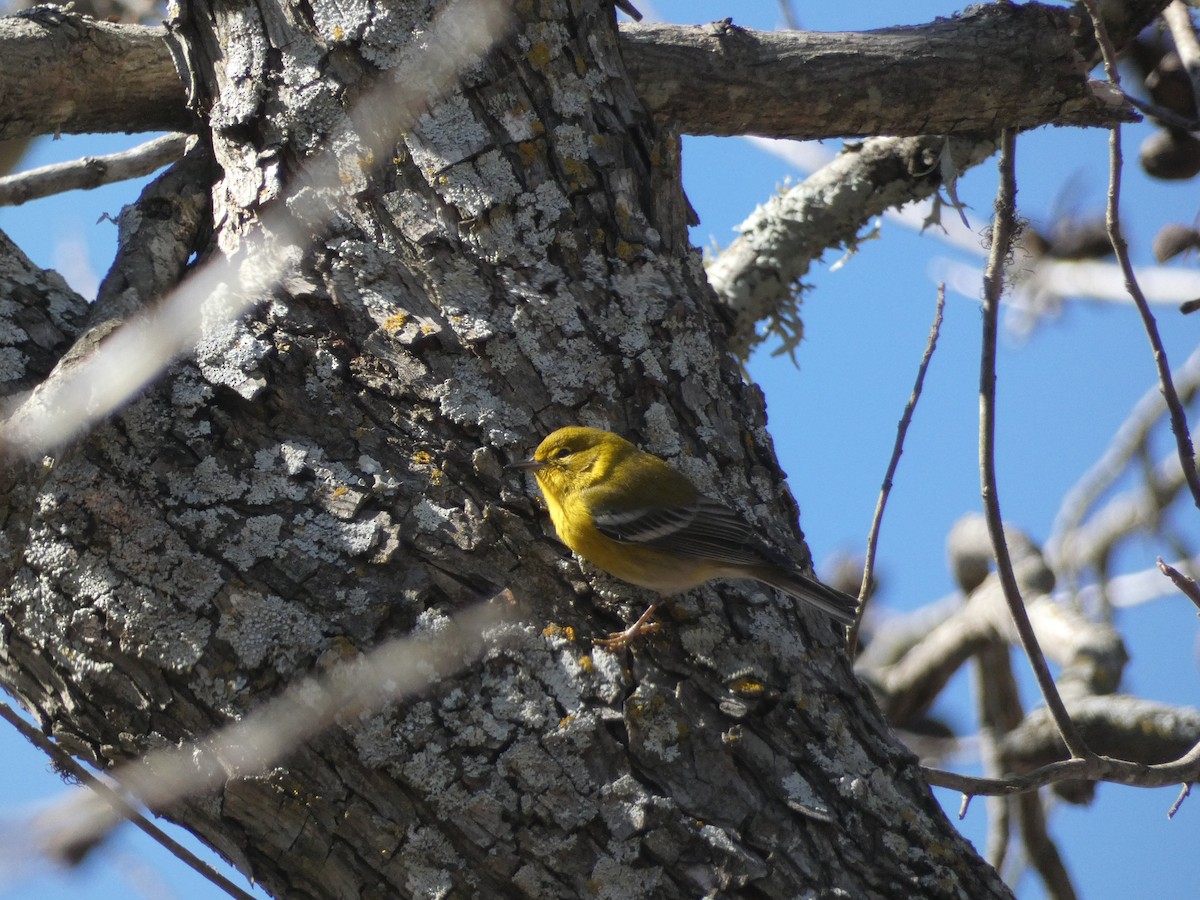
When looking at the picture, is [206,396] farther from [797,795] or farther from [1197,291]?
[1197,291]

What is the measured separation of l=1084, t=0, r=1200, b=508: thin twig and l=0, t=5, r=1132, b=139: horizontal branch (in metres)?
0.90

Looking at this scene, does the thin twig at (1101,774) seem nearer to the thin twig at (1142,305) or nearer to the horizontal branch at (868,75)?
the thin twig at (1142,305)

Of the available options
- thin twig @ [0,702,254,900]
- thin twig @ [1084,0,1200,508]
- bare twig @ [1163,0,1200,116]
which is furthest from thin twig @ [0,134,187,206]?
bare twig @ [1163,0,1200,116]

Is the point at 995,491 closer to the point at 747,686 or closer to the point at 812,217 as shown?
the point at 747,686

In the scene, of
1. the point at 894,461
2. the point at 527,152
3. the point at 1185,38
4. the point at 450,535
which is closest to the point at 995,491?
the point at 894,461

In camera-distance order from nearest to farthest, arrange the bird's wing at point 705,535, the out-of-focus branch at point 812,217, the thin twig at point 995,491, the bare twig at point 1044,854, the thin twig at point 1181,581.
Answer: the thin twig at point 1181,581, the thin twig at point 995,491, the bird's wing at point 705,535, the bare twig at point 1044,854, the out-of-focus branch at point 812,217

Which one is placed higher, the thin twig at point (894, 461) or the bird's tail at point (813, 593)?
the thin twig at point (894, 461)

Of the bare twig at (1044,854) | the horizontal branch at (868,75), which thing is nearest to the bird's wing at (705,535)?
the horizontal branch at (868,75)

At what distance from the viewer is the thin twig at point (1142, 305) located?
249cm

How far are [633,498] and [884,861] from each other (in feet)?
3.93

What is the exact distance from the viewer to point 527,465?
271 centimetres

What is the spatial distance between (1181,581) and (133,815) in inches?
80.9

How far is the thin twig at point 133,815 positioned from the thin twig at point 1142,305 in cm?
213

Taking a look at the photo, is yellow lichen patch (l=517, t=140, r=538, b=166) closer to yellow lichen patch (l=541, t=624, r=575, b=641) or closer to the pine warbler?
the pine warbler
